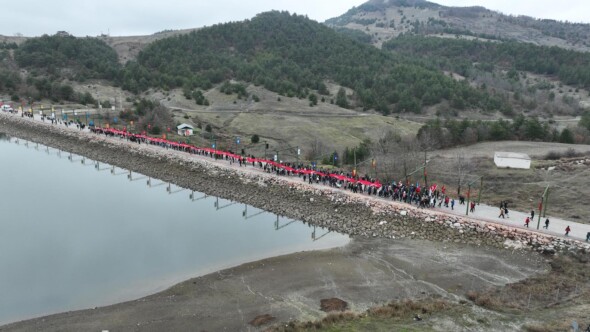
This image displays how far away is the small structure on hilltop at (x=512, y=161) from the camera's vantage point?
158ft

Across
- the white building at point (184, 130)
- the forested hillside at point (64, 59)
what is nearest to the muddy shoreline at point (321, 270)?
the white building at point (184, 130)

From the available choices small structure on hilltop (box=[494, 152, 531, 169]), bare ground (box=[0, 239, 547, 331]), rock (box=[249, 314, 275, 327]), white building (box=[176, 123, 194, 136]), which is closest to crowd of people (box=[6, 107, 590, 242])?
bare ground (box=[0, 239, 547, 331])

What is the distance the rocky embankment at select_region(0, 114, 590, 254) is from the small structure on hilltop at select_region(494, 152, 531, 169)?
61.6ft

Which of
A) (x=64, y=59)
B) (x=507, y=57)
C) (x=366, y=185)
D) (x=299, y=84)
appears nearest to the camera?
(x=366, y=185)

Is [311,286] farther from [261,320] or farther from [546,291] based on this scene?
[546,291]

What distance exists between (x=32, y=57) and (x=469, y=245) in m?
132

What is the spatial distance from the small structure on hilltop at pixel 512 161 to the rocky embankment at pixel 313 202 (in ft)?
61.6

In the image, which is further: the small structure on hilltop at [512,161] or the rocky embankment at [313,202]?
the small structure on hilltop at [512,161]

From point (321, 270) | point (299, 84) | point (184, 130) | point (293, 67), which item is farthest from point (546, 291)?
point (293, 67)

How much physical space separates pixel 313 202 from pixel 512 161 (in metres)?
24.1

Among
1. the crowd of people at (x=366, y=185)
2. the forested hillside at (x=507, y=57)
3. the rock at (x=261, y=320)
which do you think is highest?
the forested hillside at (x=507, y=57)

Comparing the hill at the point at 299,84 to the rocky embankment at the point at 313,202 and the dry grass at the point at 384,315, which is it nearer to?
the rocky embankment at the point at 313,202

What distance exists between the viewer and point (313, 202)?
40.1 m

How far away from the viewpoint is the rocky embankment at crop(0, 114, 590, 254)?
103 ft
